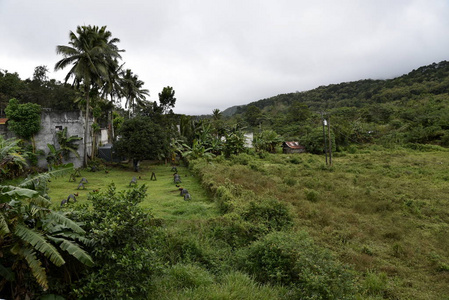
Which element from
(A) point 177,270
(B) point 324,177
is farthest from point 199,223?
(B) point 324,177

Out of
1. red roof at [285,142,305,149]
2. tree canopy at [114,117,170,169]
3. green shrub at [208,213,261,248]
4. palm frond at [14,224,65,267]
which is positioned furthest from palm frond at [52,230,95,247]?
red roof at [285,142,305,149]

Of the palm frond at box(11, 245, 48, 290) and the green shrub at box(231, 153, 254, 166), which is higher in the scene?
the palm frond at box(11, 245, 48, 290)

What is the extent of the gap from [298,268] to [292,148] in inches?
1129

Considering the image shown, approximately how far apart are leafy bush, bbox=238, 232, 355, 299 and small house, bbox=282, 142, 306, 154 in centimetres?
2681

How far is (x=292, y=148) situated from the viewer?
33.2 meters

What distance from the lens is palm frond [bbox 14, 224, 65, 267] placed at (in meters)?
3.85

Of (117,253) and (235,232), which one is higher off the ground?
(117,253)

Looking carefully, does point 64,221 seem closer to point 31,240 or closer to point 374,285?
point 31,240

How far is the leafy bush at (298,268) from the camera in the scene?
468 centimetres

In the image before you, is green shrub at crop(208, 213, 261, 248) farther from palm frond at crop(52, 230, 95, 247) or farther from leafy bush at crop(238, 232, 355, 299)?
palm frond at crop(52, 230, 95, 247)

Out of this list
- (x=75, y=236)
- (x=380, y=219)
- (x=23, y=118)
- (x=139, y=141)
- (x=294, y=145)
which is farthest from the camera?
(x=294, y=145)

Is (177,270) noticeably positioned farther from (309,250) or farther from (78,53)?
(78,53)

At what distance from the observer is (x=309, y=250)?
585 centimetres

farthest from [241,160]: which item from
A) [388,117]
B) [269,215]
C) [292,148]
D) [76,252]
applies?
[388,117]
